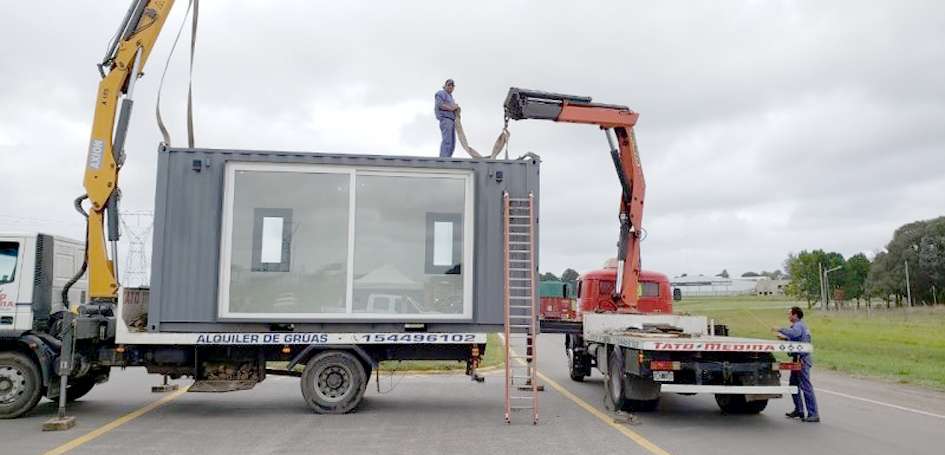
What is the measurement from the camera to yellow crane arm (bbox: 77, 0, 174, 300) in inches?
424

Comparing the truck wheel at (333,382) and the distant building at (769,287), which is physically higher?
the distant building at (769,287)

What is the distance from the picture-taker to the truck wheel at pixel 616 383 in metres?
10.3

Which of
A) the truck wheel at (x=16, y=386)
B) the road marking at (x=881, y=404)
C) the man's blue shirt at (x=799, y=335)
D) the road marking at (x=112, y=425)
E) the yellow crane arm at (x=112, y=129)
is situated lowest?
the road marking at (x=112, y=425)

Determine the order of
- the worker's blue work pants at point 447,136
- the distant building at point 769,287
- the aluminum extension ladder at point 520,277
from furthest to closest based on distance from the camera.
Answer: the distant building at point 769,287, the worker's blue work pants at point 447,136, the aluminum extension ladder at point 520,277

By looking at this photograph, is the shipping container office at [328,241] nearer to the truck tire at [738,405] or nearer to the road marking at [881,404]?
the truck tire at [738,405]

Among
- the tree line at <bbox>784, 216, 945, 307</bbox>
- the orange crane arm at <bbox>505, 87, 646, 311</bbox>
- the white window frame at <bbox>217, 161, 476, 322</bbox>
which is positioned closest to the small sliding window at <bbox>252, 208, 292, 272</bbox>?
the white window frame at <bbox>217, 161, 476, 322</bbox>

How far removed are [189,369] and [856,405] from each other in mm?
10318

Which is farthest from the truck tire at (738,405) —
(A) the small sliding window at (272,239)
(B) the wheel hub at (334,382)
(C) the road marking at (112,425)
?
(C) the road marking at (112,425)

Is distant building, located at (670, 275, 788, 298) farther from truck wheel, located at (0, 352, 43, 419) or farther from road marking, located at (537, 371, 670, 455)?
truck wheel, located at (0, 352, 43, 419)

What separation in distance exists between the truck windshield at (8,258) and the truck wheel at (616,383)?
8.45 meters

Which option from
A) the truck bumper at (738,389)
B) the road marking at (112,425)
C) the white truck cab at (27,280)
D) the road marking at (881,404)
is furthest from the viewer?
the road marking at (881,404)

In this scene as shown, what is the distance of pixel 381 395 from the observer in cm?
1267

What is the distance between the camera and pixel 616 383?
34.8ft

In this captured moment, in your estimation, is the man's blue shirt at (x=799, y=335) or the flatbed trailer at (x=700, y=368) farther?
the man's blue shirt at (x=799, y=335)
